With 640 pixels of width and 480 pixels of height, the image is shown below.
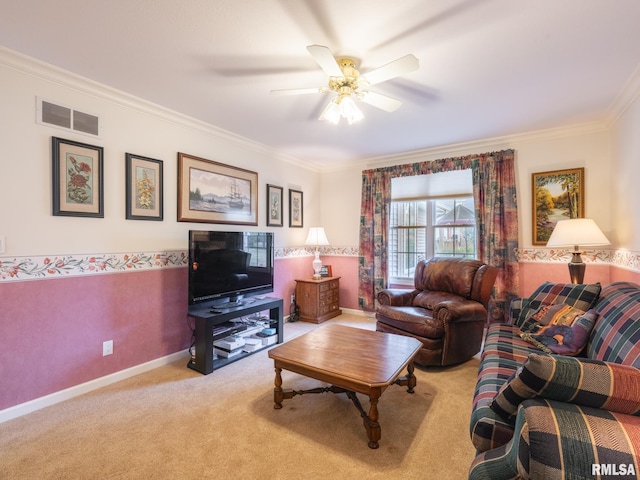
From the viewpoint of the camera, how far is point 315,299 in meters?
4.42

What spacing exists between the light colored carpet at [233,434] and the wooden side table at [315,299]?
184 cm

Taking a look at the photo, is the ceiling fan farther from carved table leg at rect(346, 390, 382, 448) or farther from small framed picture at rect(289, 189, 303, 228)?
small framed picture at rect(289, 189, 303, 228)

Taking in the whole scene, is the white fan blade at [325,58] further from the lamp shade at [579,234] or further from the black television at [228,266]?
the lamp shade at [579,234]

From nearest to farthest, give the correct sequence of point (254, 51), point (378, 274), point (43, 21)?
point (43, 21) → point (254, 51) → point (378, 274)

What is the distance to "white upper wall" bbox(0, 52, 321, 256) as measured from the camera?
2105 mm

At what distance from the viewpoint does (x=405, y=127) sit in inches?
135

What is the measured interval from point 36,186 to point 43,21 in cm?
110

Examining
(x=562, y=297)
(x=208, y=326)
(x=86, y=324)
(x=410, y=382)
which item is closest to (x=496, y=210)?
(x=562, y=297)

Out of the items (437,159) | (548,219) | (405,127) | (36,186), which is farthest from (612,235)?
(36,186)

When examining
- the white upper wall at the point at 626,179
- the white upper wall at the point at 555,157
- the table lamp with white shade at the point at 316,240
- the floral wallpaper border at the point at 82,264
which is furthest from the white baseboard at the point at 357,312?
the white upper wall at the point at 626,179

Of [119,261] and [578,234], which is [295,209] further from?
[578,234]

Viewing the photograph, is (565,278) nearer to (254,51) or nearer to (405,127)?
(405,127)

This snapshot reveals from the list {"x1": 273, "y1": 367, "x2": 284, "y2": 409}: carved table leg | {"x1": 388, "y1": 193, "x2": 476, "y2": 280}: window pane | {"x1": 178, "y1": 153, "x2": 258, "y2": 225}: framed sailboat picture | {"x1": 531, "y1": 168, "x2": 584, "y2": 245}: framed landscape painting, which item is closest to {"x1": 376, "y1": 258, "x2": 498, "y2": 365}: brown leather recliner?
{"x1": 388, "y1": 193, "x2": 476, "y2": 280}: window pane

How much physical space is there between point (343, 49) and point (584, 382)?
7.10 ft
